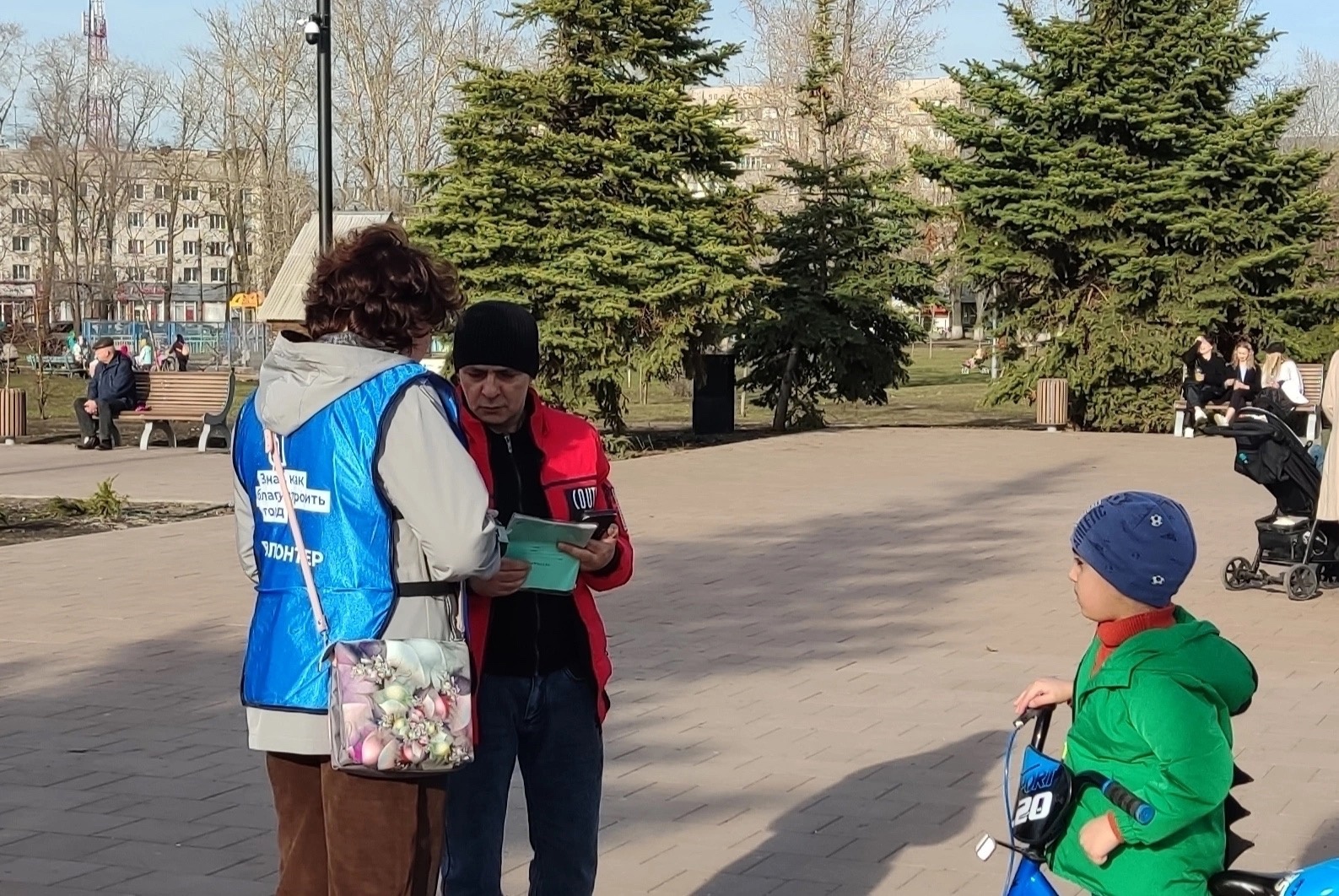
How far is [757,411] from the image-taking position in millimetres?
34031

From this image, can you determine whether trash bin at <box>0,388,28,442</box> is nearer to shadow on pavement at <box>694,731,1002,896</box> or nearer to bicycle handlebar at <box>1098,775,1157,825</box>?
shadow on pavement at <box>694,731,1002,896</box>

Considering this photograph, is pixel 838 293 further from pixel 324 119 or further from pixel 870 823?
pixel 870 823

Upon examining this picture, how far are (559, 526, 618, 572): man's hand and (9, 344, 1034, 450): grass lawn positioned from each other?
1791 cm

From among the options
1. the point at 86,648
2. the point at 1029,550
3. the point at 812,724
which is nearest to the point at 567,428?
the point at 812,724

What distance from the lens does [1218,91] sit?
24844 millimetres

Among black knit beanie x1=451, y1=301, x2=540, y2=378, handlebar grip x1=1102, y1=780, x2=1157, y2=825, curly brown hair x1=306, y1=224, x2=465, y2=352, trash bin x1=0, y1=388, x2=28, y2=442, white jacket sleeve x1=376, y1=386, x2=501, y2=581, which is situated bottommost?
trash bin x1=0, y1=388, x2=28, y2=442

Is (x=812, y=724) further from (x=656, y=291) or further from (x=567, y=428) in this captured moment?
(x=656, y=291)

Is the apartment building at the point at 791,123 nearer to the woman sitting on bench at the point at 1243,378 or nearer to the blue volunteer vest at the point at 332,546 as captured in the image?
the woman sitting on bench at the point at 1243,378

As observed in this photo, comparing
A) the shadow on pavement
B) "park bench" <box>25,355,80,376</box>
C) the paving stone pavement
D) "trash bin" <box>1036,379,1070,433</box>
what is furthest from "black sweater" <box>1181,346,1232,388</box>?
"park bench" <box>25,355,80,376</box>

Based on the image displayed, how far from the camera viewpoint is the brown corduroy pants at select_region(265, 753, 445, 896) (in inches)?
119

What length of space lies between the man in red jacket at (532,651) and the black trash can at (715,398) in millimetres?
19629

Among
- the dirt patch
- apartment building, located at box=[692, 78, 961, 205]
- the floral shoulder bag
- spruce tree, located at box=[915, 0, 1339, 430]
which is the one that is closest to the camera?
the floral shoulder bag

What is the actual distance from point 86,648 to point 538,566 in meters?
5.72

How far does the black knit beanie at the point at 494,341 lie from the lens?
3531 millimetres
